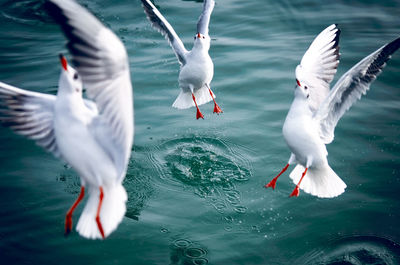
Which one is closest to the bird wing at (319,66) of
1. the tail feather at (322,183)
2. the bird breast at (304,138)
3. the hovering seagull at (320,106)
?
the hovering seagull at (320,106)

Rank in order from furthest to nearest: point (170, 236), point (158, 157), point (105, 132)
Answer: point (158, 157)
point (170, 236)
point (105, 132)

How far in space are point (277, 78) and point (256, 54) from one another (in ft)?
3.78

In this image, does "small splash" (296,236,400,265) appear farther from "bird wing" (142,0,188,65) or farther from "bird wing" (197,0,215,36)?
"bird wing" (197,0,215,36)

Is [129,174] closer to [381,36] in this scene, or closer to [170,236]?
[170,236]

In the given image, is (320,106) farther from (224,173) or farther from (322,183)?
(224,173)

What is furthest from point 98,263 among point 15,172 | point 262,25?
point 262,25

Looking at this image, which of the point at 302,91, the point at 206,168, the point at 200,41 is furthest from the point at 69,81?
the point at 200,41

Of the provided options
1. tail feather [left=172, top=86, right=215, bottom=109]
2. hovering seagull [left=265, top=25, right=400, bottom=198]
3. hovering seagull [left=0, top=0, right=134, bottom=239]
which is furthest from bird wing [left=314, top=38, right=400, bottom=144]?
tail feather [left=172, top=86, right=215, bottom=109]

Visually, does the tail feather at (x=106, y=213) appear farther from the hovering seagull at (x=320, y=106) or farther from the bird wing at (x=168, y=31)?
the bird wing at (x=168, y=31)

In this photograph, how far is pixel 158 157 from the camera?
639cm

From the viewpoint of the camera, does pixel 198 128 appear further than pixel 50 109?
Yes

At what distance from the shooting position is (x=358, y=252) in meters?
4.81

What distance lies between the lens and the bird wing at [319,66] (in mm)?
5398

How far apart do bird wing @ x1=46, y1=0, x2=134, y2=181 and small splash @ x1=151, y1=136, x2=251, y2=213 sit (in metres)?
2.57
